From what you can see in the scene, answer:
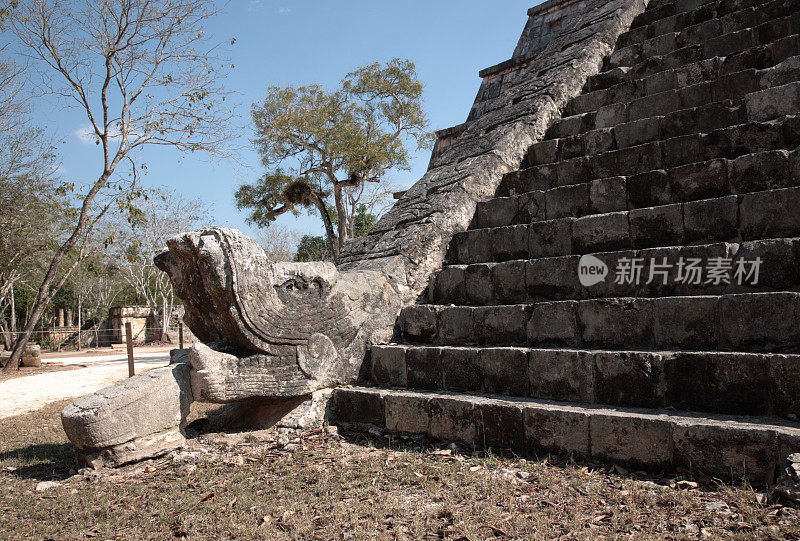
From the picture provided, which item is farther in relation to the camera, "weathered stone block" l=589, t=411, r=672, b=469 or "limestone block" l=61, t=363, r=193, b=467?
"limestone block" l=61, t=363, r=193, b=467

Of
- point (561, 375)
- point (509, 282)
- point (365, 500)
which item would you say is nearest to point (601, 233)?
point (509, 282)

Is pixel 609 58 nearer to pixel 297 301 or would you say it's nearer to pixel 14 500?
pixel 297 301

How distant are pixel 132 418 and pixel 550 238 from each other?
319 centimetres

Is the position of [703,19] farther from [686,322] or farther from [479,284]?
[686,322]

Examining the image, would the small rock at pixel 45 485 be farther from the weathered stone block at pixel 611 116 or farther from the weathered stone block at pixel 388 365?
the weathered stone block at pixel 611 116

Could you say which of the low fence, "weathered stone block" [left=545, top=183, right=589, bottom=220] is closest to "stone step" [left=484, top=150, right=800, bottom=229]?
"weathered stone block" [left=545, top=183, right=589, bottom=220]

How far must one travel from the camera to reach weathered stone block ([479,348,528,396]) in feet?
11.2

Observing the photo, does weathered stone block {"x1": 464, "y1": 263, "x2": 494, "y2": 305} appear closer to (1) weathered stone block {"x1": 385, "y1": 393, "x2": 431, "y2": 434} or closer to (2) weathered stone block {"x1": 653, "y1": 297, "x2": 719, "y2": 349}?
(1) weathered stone block {"x1": 385, "y1": 393, "x2": 431, "y2": 434}

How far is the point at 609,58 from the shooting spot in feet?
21.7

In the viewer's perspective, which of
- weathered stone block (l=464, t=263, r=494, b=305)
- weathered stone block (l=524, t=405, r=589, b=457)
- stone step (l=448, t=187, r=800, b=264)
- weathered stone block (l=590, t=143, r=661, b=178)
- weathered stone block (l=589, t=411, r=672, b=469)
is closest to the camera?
weathered stone block (l=589, t=411, r=672, b=469)

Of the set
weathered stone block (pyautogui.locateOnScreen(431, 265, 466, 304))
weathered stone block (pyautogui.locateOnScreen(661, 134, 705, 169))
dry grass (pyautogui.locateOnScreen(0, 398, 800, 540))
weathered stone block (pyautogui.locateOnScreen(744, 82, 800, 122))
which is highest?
weathered stone block (pyautogui.locateOnScreen(744, 82, 800, 122))

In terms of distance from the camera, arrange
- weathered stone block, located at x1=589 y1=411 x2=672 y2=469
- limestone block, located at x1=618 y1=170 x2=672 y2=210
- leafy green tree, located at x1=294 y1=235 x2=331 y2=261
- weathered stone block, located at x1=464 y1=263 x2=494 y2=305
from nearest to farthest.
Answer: weathered stone block, located at x1=589 y1=411 x2=672 y2=469
limestone block, located at x1=618 y1=170 x2=672 y2=210
weathered stone block, located at x1=464 y1=263 x2=494 y2=305
leafy green tree, located at x1=294 y1=235 x2=331 y2=261

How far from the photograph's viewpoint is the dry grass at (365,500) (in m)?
2.21

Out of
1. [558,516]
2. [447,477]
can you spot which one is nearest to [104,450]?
[447,477]
